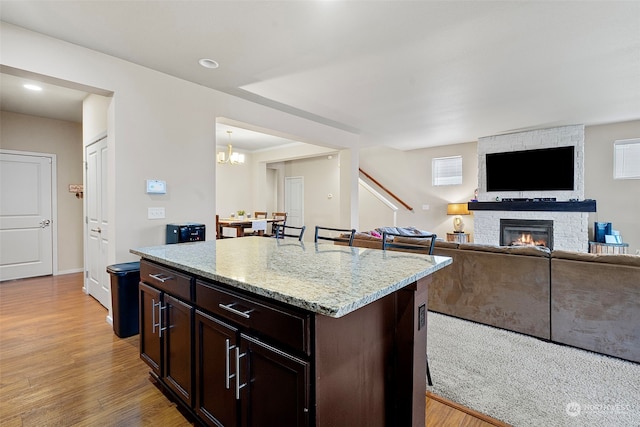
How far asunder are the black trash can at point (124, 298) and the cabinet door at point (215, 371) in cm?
167

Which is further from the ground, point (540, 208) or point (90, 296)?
point (540, 208)

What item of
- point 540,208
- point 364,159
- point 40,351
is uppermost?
point 364,159

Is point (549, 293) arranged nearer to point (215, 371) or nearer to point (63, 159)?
point (215, 371)

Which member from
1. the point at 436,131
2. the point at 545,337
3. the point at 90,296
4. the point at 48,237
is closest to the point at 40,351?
the point at 90,296

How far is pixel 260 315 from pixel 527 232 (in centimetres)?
654

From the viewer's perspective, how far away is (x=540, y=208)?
19.0 ft

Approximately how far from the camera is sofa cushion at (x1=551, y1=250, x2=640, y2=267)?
7.71ft

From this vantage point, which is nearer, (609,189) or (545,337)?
(545,337)

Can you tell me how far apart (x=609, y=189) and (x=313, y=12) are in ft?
20.4

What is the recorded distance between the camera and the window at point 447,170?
739cm

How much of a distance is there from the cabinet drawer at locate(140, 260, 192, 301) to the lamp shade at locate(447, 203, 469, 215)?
6517mm

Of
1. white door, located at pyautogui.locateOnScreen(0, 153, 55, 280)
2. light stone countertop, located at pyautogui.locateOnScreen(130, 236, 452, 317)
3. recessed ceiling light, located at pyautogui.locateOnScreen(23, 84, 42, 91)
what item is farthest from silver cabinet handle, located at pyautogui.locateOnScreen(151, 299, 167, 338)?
white door, located at pyautogui.locateOnScreen(0, 153, 55, 280)

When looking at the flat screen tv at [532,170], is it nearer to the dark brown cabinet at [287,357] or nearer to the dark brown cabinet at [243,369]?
the dark brown cabinet at [287,357]

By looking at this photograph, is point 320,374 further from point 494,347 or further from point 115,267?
point 115,267
